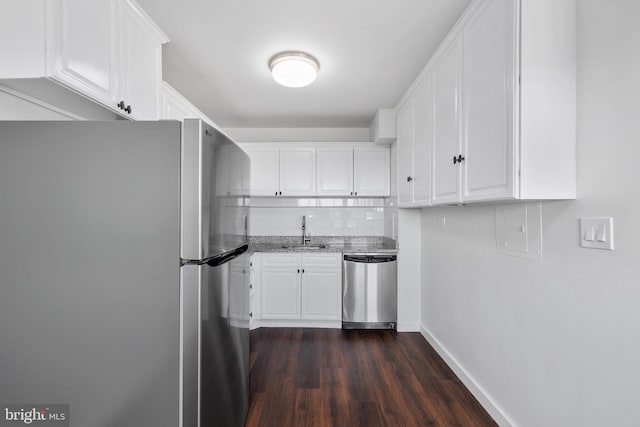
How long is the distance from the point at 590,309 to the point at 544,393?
56 centimetres

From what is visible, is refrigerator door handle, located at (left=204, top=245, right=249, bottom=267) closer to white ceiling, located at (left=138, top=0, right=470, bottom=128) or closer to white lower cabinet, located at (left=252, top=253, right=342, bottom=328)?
white ceiling, located at (left=138, top=0, right=470, bottom=128)

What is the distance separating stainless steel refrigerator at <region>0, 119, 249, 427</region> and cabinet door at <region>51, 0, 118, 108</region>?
0.31 metres

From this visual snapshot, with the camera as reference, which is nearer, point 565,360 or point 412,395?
point 565,360

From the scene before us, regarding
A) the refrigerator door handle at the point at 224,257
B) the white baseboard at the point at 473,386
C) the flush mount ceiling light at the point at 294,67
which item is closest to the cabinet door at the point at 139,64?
the flush mount ceiling light at the point at 294,67

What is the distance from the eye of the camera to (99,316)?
3.36 ft

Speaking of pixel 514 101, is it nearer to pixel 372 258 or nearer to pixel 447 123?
pixel 447 123

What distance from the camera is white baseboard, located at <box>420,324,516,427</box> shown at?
5.74 ft

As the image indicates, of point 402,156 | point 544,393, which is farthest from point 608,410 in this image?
point 402,156

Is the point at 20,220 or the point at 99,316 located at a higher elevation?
the point at 20,220

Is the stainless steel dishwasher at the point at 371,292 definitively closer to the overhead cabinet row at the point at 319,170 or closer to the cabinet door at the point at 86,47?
the overhead cabinet row at the point at 319,170

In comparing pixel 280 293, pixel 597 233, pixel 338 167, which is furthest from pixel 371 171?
pixel 597 233

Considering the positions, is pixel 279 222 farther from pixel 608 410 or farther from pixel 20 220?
pixel 608 410

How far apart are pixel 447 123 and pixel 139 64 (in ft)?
6.24

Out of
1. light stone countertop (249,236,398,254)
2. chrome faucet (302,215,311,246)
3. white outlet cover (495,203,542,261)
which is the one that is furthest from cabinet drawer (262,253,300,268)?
white outlet cover (495,203,542,261)
